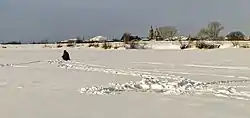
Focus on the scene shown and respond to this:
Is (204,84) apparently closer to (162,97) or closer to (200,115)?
(162,97)

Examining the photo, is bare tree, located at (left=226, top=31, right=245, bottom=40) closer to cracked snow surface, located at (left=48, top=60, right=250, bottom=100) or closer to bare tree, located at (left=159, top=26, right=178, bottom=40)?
bare tree, located at (left=159, top=26, right=178, bottom=40)

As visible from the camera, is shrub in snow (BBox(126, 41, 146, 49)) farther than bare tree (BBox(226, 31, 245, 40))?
No

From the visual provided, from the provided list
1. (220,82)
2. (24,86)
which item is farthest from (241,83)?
(24,86)

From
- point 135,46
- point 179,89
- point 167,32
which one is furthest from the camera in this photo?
point 167,32

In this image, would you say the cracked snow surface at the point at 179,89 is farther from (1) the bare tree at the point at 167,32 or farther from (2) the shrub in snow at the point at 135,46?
(1) the bare tree at the point at 167,32

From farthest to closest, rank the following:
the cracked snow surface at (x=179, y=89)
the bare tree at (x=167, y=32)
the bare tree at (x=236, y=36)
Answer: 1. the bare tree at (x=167, y=32)
2. the bare tree at (x=236, y=36)
3. the cracked snow surface at (x=179, y=89)

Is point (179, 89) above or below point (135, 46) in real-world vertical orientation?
below

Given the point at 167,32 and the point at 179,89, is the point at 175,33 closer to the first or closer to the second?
the point at 167,32

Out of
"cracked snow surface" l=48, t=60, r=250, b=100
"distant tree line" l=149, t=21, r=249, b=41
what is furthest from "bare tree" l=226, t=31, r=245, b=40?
"cracked snow surface" l=48, t=60, r=250, b=100

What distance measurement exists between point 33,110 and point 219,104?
359cm

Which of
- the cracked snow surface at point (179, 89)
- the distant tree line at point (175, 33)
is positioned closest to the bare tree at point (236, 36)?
the distant tree line at point (175, 33)

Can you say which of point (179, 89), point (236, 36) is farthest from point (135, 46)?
point (179, 89)

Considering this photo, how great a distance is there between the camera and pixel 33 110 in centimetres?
746

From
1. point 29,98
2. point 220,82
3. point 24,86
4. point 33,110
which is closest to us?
point 33,110
